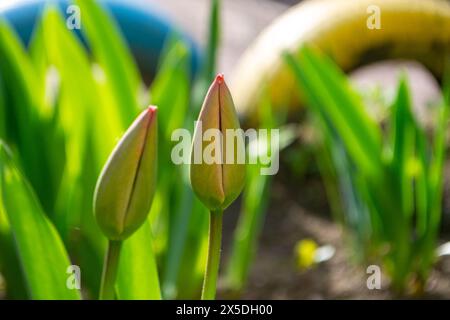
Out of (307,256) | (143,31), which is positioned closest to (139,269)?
(307,256)

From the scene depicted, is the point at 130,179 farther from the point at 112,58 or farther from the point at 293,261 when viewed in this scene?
the point at 293,261

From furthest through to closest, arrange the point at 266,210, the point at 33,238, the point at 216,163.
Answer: the point at 266,210, the point at 33,238, the point at 216,163

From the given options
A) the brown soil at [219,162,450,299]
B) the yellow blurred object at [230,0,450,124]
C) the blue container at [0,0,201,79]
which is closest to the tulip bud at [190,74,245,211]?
the brown soil at [219,162,450,299]

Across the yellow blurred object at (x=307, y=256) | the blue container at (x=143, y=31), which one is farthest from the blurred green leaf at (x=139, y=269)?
the blue container at (x=143, y=31)

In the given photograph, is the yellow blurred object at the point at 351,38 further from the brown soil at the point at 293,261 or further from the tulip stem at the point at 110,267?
the tulip stem at the point at 110,267

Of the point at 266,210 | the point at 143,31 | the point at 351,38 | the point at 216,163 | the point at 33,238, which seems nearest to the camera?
the point at 216,163

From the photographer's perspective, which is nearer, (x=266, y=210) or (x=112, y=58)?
(x=112, y=58)

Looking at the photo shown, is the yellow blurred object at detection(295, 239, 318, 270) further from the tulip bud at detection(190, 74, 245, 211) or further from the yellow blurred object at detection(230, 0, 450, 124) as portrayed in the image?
the tulip bud at detection(190, 74, 245, 211)
